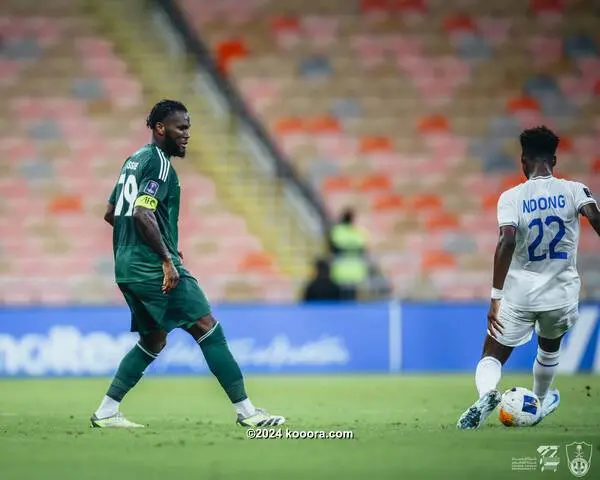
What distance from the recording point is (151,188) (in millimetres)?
8180

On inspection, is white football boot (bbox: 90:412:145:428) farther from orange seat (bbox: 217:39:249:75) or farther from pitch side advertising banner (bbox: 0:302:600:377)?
orange seat (bbox: 217:39:249:75)

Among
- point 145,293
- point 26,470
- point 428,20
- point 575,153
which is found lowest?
point 26,470

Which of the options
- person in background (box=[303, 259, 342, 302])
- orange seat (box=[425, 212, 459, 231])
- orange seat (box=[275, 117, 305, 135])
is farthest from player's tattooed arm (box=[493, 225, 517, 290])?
orange seat (box=[275, 117, 305, 135])

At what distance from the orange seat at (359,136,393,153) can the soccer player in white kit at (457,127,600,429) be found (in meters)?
11.1

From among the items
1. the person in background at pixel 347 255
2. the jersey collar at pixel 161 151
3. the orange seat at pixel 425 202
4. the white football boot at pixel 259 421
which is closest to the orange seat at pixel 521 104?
the orange seat at pixel 425 202

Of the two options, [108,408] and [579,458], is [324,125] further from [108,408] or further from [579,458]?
[579,458]

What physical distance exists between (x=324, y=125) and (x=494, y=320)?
1163 centimetres

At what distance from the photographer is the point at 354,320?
52.1 ft

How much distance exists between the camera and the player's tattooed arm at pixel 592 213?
8.20 meters

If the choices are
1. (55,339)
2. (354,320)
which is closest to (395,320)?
(354,320)

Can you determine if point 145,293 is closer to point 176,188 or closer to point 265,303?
point 176,188

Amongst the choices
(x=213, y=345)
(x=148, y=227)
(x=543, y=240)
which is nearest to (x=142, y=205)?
(x=148, y=227)

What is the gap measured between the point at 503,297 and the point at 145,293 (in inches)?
93.8

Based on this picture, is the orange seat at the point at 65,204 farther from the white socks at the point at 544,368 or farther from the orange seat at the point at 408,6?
the white socks at the point at 544,368
